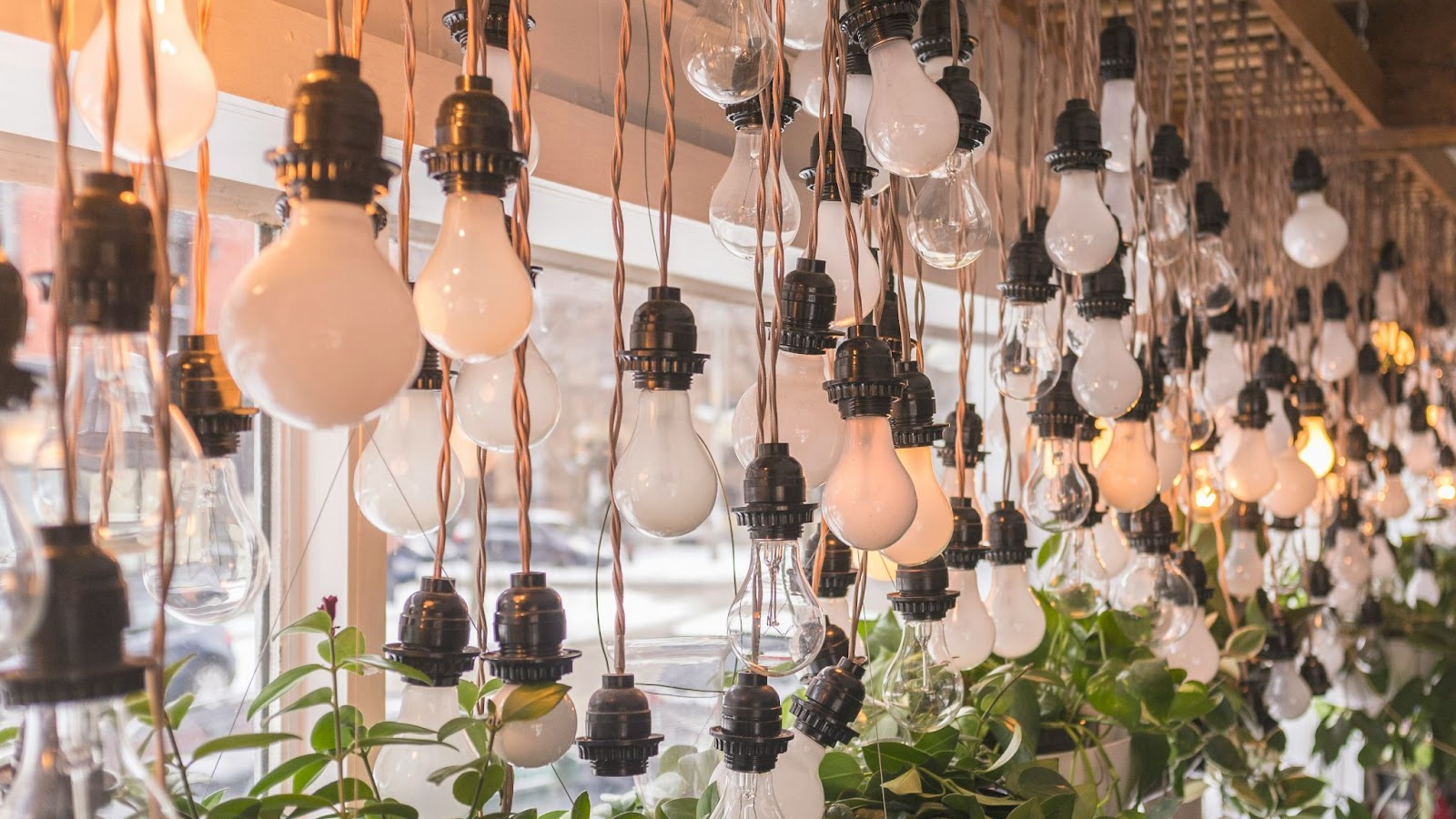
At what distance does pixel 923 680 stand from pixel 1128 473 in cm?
39

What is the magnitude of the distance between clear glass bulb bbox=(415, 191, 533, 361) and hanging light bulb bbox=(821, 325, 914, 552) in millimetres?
242

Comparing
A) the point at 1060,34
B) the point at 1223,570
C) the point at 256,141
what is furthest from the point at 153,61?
the point at 1060,34

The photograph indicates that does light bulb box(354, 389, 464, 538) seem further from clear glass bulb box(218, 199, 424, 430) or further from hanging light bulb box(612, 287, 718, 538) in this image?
clear glass bulb box(218, 199, 424, 430)

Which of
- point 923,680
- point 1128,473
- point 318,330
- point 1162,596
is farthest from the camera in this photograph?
point 1162,596

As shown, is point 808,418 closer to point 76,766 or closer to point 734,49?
point 734,49

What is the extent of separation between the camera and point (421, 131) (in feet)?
3.48

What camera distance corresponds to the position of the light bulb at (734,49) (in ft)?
2.31

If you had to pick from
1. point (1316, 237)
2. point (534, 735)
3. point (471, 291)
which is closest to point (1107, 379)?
point (534, 735)

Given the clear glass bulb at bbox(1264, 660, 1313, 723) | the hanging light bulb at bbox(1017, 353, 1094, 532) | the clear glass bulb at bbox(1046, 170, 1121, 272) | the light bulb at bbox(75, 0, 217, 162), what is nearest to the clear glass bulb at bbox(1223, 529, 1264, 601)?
the clear glass bulb at bbox(1264, 660, 1313, 723)

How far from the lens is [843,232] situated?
86 centimetres

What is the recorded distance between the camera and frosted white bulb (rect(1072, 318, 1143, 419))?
43.9 inches

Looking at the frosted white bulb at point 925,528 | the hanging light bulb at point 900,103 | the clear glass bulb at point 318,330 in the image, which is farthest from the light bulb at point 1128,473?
the clear glass bulb at point 318,330

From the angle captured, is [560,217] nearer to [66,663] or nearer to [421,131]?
[421,131]

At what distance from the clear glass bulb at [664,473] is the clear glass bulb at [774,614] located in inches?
2.3
